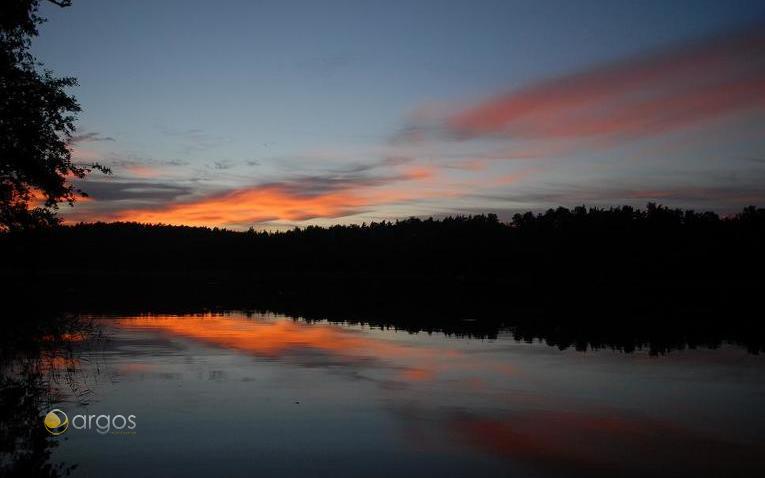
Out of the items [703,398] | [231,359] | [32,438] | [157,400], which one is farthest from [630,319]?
[32,438]

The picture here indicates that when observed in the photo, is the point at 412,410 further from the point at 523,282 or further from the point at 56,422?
the point at 523,282

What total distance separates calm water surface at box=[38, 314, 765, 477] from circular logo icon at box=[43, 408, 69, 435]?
1.41 ft

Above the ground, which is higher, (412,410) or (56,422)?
(56,422)

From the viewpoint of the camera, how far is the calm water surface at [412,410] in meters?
14.3

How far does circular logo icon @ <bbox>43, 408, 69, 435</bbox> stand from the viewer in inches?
612

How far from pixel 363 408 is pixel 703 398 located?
1156 centimetres

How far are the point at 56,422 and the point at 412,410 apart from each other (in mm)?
9548

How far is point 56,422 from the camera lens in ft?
52.8

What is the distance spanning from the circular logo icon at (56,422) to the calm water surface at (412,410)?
43 centimetres

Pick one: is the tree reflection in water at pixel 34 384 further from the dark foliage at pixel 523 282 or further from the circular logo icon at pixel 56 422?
the dark foliage at pixel 523 282

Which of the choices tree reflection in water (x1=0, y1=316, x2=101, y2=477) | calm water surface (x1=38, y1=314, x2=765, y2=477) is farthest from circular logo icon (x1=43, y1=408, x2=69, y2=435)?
calm water surface (x1=38, y1=314, x2=765, y2=477)

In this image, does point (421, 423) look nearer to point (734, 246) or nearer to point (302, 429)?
point (302, 429)

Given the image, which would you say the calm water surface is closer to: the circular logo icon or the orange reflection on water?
the orange reflection on water

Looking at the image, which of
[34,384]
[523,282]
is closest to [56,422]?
[34,384]
